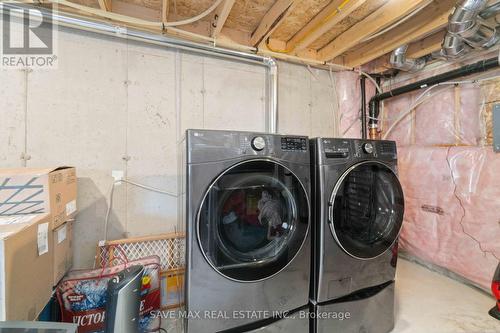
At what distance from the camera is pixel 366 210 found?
4.64ft

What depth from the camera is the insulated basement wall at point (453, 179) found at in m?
1.85

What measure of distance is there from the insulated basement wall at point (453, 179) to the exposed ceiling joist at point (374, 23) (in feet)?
3.29

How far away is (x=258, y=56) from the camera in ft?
6.92

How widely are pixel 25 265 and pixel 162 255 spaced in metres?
0.99

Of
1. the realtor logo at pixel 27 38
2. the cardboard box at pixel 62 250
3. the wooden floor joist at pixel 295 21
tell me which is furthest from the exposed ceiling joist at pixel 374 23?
the cardboard box at pixel 62 250

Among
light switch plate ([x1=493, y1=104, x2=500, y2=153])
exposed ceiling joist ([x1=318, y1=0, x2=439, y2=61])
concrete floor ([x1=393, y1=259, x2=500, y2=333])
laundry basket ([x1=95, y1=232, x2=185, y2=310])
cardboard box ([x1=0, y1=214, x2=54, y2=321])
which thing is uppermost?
exposed ceiling joist ([x1=318, y1=0, x2=439, y2=61])

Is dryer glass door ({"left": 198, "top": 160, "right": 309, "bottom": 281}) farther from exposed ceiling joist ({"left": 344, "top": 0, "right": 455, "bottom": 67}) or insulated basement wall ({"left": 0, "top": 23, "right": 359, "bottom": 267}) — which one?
exposed ceiling joist ({"left": 344, "top": 0, "right": 455, "bottom": 67})

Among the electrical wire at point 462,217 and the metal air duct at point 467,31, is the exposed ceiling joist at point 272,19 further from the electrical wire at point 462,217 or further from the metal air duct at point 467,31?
the electrical wire at point 462,217

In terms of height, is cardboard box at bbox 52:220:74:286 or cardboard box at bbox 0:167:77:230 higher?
cardboard box at bbox 0:167:77:230

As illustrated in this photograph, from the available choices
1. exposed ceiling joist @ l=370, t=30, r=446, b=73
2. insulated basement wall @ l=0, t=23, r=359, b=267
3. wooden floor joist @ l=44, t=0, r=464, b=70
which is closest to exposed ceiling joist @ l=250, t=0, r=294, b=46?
wooden floor joist @ l=44, t=0, r=464, b=70

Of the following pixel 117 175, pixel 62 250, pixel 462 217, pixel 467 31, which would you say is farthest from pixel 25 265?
pixel 462 217

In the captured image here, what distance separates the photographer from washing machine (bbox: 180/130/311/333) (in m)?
1.02

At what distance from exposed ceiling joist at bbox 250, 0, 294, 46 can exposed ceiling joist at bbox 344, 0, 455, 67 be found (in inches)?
41.2

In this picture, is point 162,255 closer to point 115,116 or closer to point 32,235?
point 32,235
